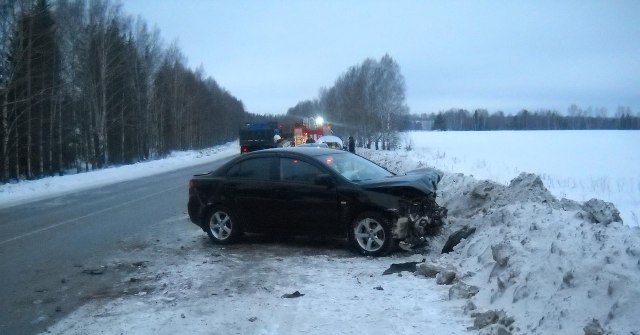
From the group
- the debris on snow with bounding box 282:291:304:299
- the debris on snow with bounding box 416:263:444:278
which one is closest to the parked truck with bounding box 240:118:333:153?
the debris on snow with bounding box 416:263:444:278

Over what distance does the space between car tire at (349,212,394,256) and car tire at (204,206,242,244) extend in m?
2.19

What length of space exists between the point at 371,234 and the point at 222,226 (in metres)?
2.78

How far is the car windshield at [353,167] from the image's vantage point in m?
8.59

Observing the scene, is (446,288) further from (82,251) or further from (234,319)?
(82,251)

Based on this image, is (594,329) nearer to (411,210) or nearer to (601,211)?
(601,211)

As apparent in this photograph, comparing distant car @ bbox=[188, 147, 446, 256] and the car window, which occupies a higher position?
the car window

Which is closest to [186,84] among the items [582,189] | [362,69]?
[362,69]

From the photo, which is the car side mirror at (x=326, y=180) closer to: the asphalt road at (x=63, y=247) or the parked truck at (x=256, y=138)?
the asphalt road at (x=63, y=247)

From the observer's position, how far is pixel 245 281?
6.79m

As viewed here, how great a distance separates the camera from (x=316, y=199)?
834 cm

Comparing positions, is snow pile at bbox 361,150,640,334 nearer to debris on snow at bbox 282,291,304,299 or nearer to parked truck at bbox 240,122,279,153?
debris on snow at bbox 282,291,304,299

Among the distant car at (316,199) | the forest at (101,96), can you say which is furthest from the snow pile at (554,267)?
the forest at (101,96)

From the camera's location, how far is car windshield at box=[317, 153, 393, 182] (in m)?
8.59

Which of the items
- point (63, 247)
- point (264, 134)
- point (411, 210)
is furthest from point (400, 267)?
point (264, 134)
